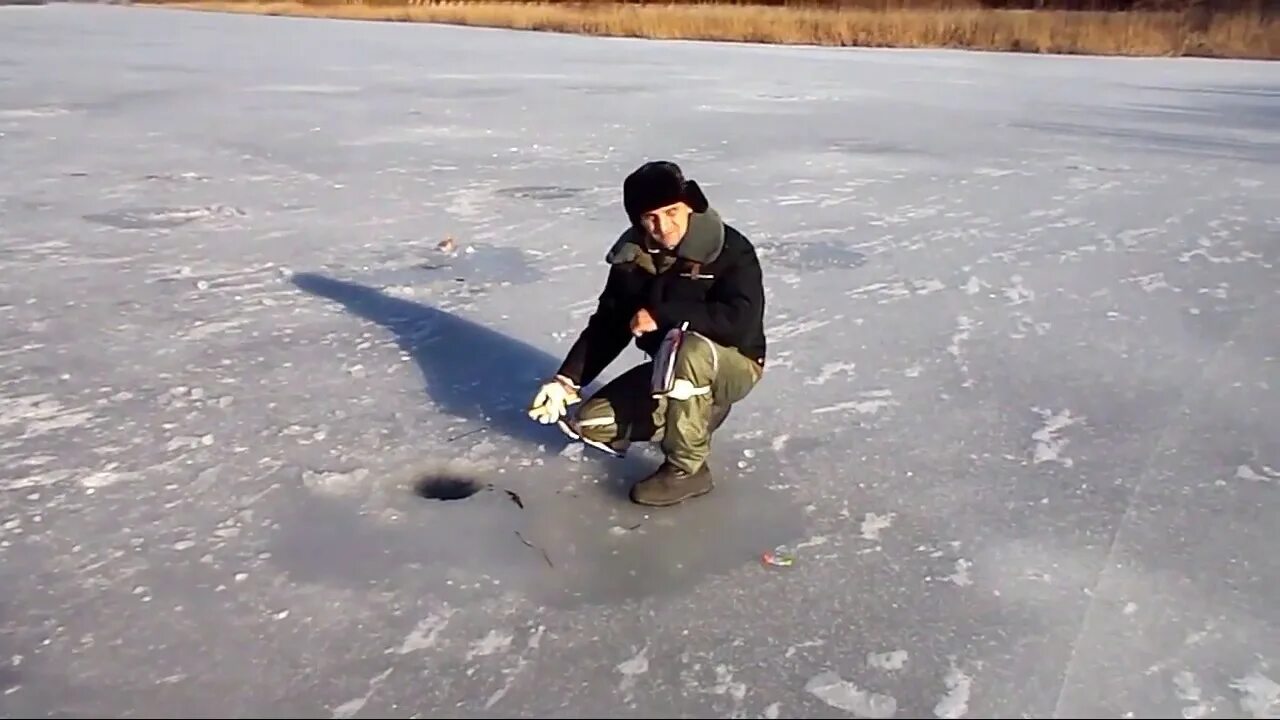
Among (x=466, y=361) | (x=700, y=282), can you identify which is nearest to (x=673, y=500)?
(x=700, y=282)

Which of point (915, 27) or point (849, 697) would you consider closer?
point (849, 697)

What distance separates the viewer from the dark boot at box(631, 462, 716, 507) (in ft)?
6.97

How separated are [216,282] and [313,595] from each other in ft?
6.19

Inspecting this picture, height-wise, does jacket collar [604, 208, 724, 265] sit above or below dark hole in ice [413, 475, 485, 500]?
above

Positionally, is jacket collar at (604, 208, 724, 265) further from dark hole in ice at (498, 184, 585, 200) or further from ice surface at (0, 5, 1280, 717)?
dark hole in ice at (498, 184, 585, 200)

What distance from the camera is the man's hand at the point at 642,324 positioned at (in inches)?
80.2

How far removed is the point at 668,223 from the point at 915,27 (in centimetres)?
1517

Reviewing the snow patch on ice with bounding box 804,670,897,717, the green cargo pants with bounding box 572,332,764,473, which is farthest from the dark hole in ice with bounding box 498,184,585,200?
the snow patch on ice with bounding box 804,670,897,717

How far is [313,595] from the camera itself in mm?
1801

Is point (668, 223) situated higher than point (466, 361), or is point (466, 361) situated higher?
point (668, 223)

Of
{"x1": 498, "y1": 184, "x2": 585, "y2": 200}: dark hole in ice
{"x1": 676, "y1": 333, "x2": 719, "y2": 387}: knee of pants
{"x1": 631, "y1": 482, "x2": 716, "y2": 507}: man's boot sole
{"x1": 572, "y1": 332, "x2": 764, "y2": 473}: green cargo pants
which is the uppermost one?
{"x1": 676, "y1": 333, "x2": 719, "y2": 387}: knee of pants

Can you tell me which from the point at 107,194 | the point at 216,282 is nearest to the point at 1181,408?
the point at 216,282

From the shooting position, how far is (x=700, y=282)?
6.93ft

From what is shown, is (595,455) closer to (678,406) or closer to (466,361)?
(678,406)
